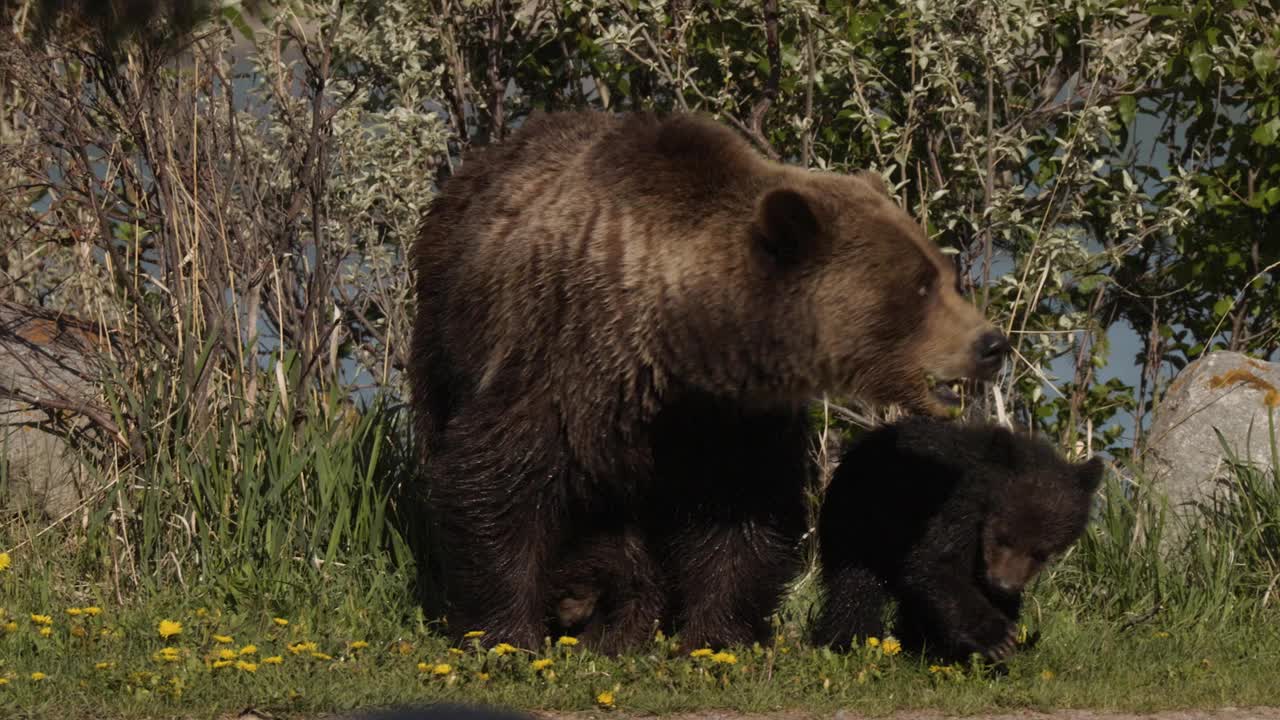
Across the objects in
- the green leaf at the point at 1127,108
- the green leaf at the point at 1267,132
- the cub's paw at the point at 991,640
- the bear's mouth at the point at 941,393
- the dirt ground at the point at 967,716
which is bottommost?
the dirt ground at the point at 967,716

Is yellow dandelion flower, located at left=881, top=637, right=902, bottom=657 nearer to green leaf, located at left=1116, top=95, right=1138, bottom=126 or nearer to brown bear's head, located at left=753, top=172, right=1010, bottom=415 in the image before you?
brown bear's head, located at left=753, top=172, right=1010, bottom=415

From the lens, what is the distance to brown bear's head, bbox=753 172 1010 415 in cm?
610

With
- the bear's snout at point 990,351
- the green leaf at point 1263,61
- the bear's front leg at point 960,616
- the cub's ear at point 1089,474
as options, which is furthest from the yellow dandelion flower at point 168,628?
the green leaf at point 1263,61

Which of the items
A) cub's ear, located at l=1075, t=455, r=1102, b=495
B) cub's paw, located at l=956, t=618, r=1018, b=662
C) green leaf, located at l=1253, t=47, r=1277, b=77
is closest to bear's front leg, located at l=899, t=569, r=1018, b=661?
cub's paw, located at l=956, t=618, r=1018, b=662

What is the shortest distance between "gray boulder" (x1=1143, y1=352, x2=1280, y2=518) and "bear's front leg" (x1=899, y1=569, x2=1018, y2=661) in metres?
2.38

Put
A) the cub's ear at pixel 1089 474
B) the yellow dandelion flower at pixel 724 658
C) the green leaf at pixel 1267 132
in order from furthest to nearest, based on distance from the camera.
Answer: the green leaf at pixel 1267 132 < the cub's ear at pixel 1089 474 < the yellow dandelion flower at pixel 724 658

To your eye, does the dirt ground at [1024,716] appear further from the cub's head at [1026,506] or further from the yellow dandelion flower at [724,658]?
the cub's head at [1026,506]

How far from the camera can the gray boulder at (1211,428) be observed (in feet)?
28.7

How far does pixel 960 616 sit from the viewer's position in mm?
6582

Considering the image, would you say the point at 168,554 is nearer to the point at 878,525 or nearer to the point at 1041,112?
the point at 878,525

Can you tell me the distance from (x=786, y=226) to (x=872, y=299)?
41 centimetres

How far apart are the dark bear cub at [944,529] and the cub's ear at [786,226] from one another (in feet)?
4.33

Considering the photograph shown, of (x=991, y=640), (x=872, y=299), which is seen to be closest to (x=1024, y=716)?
(x=991, y=640)

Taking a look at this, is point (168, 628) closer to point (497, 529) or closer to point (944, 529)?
point (497, 529)
